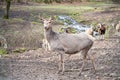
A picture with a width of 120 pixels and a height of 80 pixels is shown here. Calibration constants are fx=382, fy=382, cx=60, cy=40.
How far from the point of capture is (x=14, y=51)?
19578mm

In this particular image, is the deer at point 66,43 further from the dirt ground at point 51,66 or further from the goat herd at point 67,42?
the dirt ground at point 51,66

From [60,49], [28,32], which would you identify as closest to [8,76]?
[60,49]

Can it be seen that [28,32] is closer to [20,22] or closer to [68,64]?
[20,22]

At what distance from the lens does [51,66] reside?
14.6m

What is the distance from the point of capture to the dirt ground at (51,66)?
12711 millimetres

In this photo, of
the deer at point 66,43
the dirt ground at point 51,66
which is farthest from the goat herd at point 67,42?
the dirt ground at point 51,66

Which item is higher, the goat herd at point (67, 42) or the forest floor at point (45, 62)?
the goat herd at point (67, 42)

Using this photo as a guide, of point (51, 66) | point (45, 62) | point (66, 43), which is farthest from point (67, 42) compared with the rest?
point (45, 62)

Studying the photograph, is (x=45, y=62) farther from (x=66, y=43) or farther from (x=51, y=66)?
(x=66, y=43)

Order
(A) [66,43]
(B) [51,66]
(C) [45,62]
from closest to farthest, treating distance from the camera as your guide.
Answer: (A) [66,43] < (B) [51,66] < (C) [45,62]

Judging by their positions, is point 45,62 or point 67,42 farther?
point 45,62

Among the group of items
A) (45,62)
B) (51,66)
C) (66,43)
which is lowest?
(45,62)

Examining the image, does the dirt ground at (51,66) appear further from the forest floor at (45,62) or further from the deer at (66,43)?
the deer at (66,43)

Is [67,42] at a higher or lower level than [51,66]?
higher
